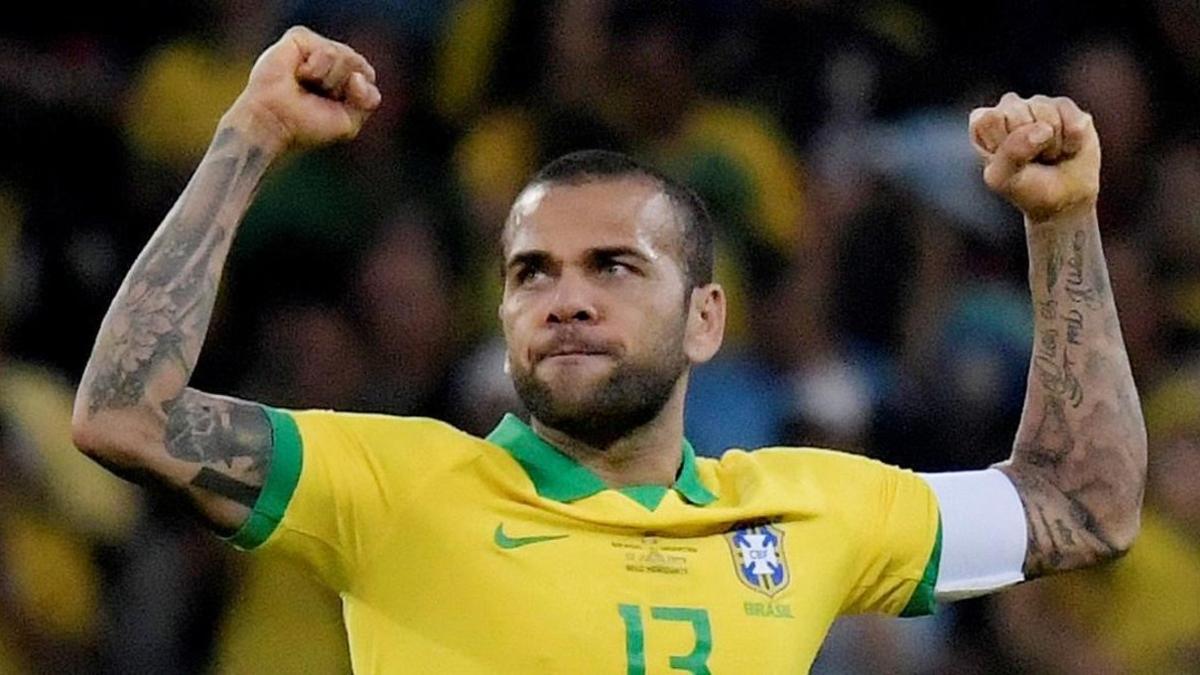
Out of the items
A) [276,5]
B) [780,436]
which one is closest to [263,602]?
[780,436]

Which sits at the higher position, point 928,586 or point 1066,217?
point 1066,217

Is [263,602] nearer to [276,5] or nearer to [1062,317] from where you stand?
[276,5]

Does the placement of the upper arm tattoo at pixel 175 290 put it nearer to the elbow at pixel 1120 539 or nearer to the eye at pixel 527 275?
the eye at pixel 527 275

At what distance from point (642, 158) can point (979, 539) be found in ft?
8.33

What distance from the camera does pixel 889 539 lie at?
3.63 metres

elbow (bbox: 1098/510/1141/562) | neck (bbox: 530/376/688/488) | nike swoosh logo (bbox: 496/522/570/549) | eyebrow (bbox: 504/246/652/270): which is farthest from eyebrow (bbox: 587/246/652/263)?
elbow (bbox: 1098/510/1141/562)

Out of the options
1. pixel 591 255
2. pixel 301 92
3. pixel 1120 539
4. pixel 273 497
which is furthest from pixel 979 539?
pixel 301 92

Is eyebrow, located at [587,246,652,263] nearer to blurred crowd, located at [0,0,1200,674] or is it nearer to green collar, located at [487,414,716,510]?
green collar, located at [487,414,716,510]

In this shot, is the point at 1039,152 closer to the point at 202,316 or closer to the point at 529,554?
the point at 529,554

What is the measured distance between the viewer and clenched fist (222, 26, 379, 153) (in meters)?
3.21

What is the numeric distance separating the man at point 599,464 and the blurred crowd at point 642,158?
5.56ft

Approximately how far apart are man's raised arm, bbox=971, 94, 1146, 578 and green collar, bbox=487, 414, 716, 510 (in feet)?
1.90

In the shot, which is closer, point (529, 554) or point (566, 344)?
point (529, 554)

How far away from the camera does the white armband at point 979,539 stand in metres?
3.69
